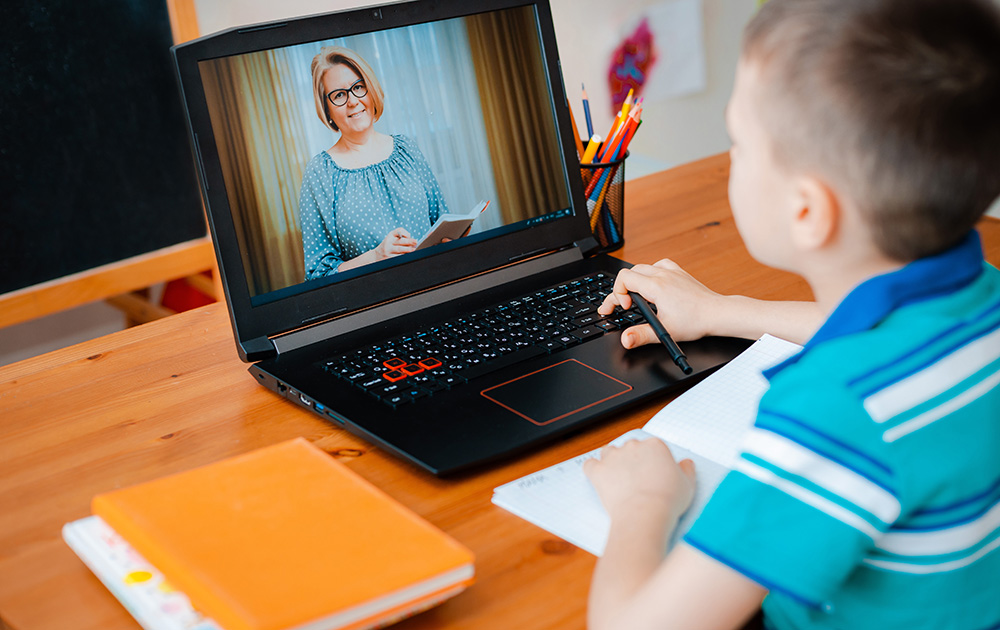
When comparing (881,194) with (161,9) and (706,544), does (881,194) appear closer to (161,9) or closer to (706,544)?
(706,544)

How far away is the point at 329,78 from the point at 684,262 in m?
0.49

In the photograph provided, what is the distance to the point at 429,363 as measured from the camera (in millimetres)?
826

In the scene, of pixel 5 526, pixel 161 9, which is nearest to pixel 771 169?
pixel 5 526

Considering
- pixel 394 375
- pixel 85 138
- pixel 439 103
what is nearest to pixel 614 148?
pixel 439 103

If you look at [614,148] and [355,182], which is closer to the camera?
[355,182]

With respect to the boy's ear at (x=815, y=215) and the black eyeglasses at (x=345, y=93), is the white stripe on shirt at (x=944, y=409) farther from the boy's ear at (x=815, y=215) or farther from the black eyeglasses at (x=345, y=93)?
the black eyeglasses at (x=345, y=93)

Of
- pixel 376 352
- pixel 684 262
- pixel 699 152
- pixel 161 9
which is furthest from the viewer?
pixel 699 152

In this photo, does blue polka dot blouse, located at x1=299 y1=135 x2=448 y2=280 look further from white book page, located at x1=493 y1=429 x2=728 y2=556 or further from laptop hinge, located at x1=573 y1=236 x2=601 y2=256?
white book page, located at x1=493 y1=429 x2=728 y2=556

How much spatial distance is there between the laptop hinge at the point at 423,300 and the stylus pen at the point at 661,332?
0.18m

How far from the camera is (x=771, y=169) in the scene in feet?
1.71

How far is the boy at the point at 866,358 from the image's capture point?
45 centimetres

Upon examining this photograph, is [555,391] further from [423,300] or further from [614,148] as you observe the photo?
[614,148]

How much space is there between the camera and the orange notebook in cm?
49

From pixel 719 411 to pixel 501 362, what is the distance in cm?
20
